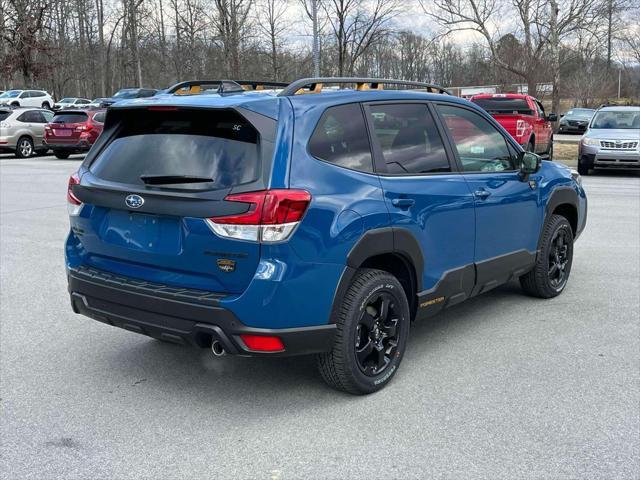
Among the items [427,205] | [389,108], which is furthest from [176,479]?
[389,108]

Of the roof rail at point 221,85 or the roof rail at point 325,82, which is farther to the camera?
the roof rail at point 221,85

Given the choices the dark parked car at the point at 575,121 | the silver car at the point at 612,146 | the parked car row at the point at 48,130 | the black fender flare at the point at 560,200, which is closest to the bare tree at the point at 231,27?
the parked car row at the point at 48,130

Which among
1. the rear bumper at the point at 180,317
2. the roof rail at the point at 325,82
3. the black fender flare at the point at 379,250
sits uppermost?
the roof rail at the point at 325,82

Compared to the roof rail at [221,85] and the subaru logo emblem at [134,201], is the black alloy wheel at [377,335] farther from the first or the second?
the roof rail at [221,85]

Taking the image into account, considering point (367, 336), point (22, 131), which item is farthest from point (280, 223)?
point (22, 131)

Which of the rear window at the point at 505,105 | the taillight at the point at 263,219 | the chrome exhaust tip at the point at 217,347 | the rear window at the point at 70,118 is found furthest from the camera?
the rear window at the point at 70,118

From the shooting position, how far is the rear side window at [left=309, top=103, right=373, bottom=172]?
369cm

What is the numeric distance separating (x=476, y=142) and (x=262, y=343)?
8.28ft

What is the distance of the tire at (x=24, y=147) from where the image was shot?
77.9 feet

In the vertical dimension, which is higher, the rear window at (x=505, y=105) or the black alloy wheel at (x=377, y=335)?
the rear window at (x=505, y=105)

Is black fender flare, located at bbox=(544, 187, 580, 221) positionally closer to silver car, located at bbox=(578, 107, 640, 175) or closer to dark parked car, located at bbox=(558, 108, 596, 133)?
silver car, located at bbox=(578, 107, 640, 175)

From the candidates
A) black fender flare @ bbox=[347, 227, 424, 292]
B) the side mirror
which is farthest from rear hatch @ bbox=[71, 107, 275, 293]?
the side mirror

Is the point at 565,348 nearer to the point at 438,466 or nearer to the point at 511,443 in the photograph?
the point at 511,443

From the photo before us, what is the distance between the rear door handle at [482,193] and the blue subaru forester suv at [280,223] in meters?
0.02
